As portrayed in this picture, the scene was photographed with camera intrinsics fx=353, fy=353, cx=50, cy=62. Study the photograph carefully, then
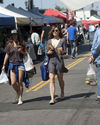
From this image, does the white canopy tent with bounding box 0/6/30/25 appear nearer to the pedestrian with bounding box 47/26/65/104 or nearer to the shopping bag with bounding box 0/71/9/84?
the shopping bag with bounding box 0/71/9/84

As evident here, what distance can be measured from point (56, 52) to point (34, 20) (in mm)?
13227

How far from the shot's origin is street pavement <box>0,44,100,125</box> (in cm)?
646

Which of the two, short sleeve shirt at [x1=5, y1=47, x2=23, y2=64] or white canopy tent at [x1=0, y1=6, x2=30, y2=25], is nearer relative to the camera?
short sleeve shirt at [x1=5, y1=47, x2=23, y2=64]

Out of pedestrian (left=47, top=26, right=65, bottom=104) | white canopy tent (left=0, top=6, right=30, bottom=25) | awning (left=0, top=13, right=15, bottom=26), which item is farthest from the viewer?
white canopy tent (left=0, top=6, right=30, bottom=25)

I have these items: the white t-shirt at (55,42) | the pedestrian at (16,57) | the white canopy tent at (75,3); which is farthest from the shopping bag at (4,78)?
the white canopy tent at (75,3)

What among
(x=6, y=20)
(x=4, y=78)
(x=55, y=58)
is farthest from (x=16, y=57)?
(x=6, y=20)

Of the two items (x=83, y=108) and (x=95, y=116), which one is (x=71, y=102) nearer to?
(x=83, y=108)

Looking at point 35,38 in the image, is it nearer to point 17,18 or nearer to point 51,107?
point 17,18

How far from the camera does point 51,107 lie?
24.8ft

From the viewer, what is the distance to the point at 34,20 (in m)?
20.9

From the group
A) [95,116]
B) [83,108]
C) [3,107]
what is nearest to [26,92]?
[3,107]

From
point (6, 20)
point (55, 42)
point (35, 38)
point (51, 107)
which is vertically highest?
point (6, 20)

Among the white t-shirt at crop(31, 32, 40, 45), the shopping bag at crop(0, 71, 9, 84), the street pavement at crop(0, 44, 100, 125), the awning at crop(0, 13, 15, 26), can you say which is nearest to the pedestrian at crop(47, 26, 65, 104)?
the street pavement at crop(0, 44, 100, 125)

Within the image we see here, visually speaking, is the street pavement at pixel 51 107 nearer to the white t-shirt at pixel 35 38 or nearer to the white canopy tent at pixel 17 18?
the white canopy tent at pixel 17 18
